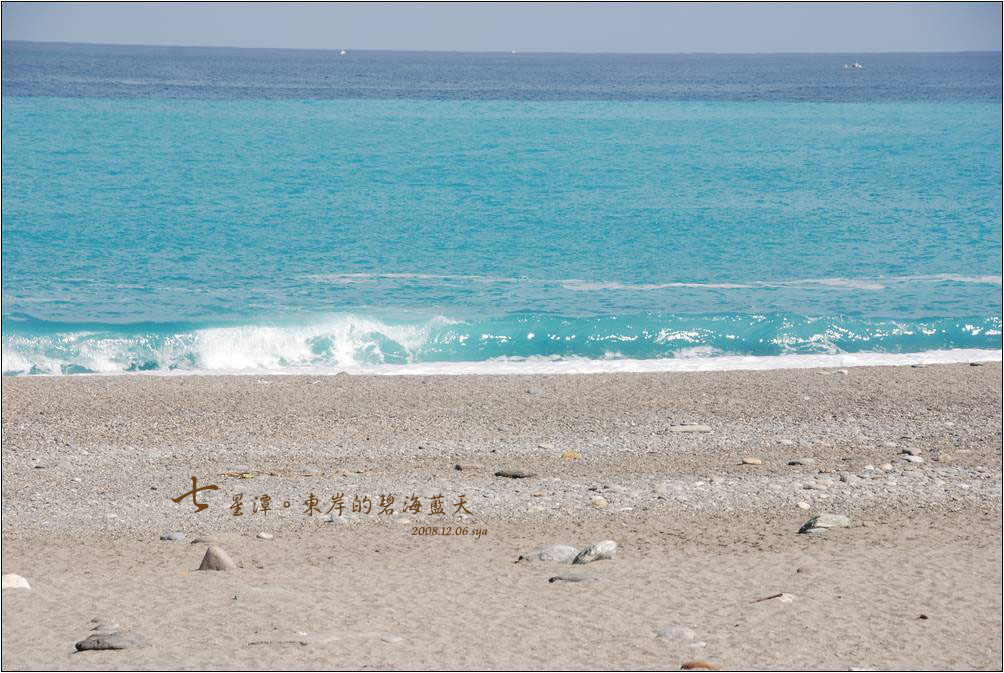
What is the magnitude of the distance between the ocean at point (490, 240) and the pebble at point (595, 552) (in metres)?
7.95

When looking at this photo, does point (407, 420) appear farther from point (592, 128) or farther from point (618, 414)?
point (592, 128)

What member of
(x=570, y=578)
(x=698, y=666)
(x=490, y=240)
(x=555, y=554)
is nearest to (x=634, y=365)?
(x=555, y=554)

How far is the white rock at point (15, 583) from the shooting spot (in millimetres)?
5855

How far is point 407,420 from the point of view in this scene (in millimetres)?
10242

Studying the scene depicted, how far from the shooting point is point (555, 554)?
20.9 ft

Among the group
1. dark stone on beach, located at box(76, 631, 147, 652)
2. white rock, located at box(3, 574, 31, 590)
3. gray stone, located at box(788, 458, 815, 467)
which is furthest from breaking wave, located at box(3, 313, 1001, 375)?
dark stone on beach, located at box(76, 631, 147, 652)

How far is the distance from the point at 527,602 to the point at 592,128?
41885mm

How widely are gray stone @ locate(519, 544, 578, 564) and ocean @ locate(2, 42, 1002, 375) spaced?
25.9 ft

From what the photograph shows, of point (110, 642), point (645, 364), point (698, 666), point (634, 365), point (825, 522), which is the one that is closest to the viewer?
point (698, 666)

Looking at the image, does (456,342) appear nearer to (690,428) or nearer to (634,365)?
(634,365)

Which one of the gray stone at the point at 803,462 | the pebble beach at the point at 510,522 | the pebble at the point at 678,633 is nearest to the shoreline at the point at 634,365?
the pebble beach at the point at 510,522

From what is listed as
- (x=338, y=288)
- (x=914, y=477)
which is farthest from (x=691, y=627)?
(x=338, y=288)

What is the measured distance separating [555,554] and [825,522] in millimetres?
1855

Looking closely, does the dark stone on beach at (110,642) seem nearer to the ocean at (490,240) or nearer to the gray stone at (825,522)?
the gray stone at (825,522)
